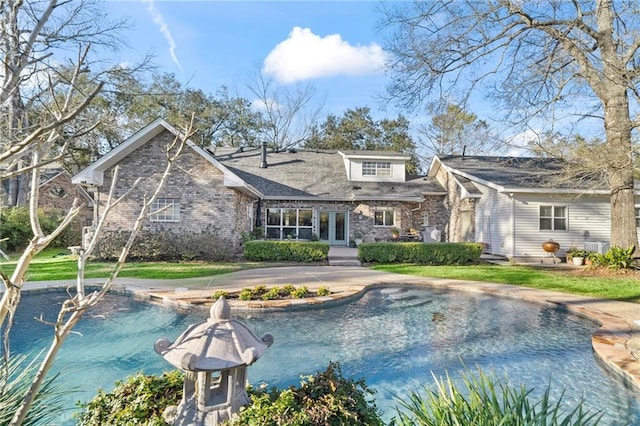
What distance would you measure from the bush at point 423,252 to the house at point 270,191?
4.97 meters

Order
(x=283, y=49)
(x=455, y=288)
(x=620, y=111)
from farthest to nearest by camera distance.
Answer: (x=283, y=49), (x=620, y=111), (x=455, y=288)

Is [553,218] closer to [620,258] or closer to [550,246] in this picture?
[550,246]

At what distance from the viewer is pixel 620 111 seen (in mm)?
13781

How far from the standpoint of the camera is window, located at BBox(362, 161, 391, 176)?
23.5m

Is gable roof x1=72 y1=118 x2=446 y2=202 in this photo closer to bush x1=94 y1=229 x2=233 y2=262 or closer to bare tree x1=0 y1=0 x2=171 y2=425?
bush x1=94 y1=229 x2=233 y2=262

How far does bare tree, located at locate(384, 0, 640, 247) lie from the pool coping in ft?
20.8

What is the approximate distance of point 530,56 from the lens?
14742mm

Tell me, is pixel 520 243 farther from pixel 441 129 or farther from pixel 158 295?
pixel 441 129

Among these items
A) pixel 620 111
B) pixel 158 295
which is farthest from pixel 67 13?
pixel 620 111

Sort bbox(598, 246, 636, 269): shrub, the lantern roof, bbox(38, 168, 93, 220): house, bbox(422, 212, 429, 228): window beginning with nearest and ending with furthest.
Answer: the lantern roof, bbox(598, 246, 636, 269): shrub, bbox(422, 212, 429, 228): window, bbox(38, 168, 93, 220): house

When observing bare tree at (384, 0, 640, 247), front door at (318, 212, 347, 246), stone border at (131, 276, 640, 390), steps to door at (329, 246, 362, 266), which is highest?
bare tree at (384, 0, 640, 247)

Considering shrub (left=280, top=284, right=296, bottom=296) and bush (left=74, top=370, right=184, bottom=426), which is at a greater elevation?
bush (left=74, top=370, right=184, bottom=426)

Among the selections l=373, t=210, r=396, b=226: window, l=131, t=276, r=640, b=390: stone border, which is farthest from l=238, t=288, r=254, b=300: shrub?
l=373, t=210, r=396, b=226: window

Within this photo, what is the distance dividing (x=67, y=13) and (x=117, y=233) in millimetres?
7794
